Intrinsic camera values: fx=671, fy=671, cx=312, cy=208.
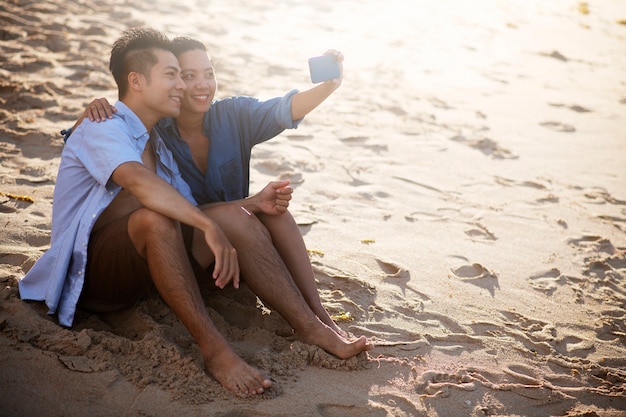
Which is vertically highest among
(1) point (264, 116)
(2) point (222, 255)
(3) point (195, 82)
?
(3) point (195, 82)

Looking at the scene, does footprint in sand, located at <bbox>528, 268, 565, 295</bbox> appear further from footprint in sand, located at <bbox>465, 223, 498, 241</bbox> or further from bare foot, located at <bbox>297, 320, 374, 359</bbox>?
bare foot, located at <bbox>297, 320, 374, 359</bbox>

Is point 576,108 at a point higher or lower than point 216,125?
lower

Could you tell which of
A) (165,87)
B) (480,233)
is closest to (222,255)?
(165,87)

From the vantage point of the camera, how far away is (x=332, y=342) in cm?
270

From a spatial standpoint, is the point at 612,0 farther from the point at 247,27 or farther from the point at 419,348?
the point at 419,348

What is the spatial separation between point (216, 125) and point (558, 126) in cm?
390

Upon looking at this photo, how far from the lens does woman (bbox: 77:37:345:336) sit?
3.12 meters

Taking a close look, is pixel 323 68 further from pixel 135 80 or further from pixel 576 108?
pixel 576 108

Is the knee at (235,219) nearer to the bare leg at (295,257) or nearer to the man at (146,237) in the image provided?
the man at (146,237)

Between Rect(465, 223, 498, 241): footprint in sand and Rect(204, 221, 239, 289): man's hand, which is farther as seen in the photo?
Rect(465, 223, 498, 241): footprint in sand

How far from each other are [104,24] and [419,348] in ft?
17.1

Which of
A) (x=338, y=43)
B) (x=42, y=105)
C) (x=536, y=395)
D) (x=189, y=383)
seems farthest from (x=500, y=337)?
(x=338, y=43)

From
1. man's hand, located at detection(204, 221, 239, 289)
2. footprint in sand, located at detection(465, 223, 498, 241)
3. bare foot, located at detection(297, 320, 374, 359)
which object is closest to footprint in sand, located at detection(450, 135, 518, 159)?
footprint in sand, located at detection(465, 223, 498, 241)

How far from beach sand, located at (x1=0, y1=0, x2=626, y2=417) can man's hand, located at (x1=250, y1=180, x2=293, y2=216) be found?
1.58 feet
